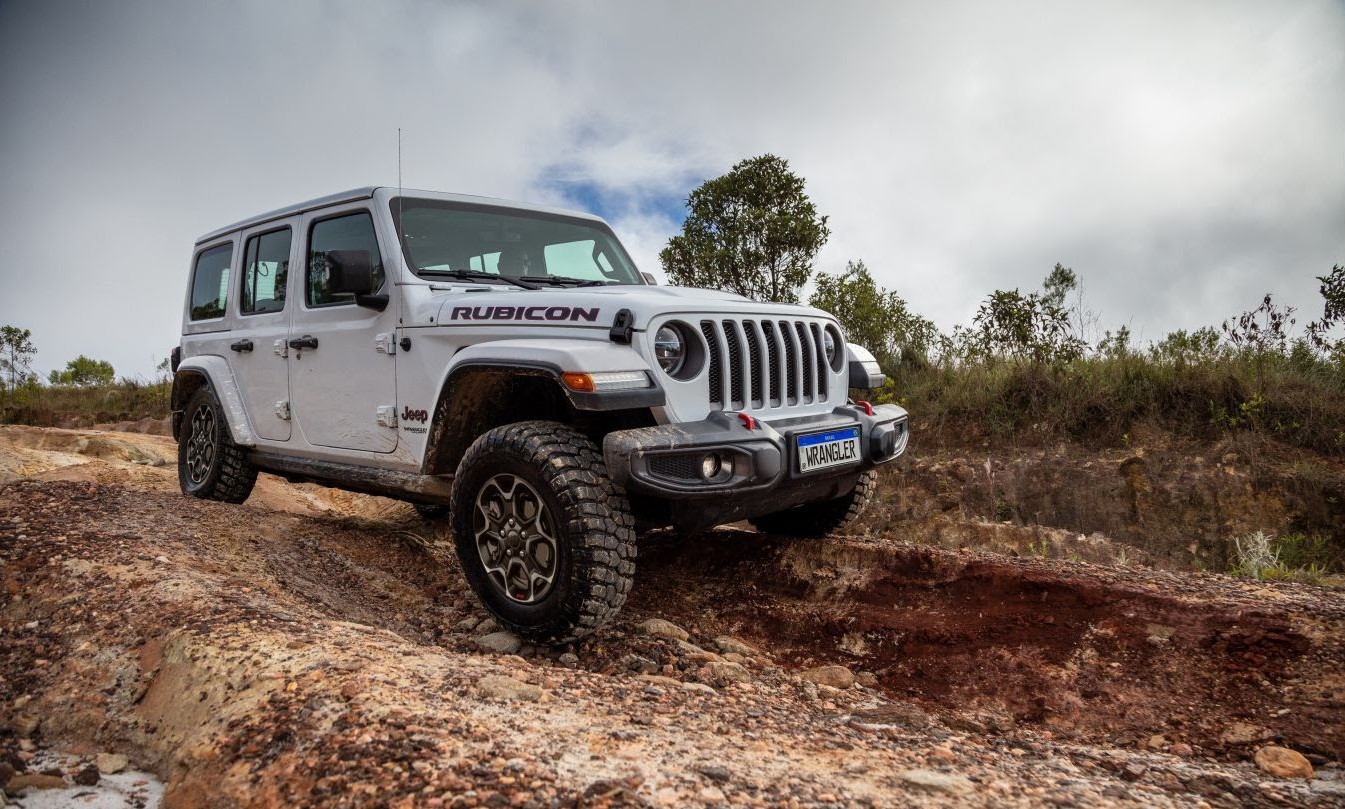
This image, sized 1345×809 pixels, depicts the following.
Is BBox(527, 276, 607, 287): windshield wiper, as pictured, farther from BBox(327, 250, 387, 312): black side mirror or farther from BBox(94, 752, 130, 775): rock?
BBox(94, 752, 130, 775): rock

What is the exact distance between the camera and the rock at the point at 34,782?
6.51 ft

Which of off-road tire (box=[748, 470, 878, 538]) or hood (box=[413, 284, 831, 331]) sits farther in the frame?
off-road tire (box=[748, 470, 878, 538])

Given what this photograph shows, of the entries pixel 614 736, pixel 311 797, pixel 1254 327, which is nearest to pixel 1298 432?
pixel 1254 327

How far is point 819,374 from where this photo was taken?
397cm

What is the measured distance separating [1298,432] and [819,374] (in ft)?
17.7

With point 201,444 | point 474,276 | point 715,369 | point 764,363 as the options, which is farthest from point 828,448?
point 201,444

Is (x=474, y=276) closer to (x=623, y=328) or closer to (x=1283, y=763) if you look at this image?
(x=623, y=328)

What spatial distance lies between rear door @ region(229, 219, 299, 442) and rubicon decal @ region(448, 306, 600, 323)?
1.76m

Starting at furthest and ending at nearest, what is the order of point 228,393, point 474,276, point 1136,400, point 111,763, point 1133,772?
point 1136,400, point 228,393, point 474,276, point 1133,772, point 111,763

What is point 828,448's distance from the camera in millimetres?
3557

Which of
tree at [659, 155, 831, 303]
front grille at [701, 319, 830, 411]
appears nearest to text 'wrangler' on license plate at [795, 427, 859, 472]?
front grille at [701, 319, 830, 411]

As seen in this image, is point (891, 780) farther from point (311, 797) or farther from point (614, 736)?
point (311, 797)

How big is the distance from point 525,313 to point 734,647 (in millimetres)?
1642

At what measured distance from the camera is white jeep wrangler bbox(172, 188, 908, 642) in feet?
10.1
